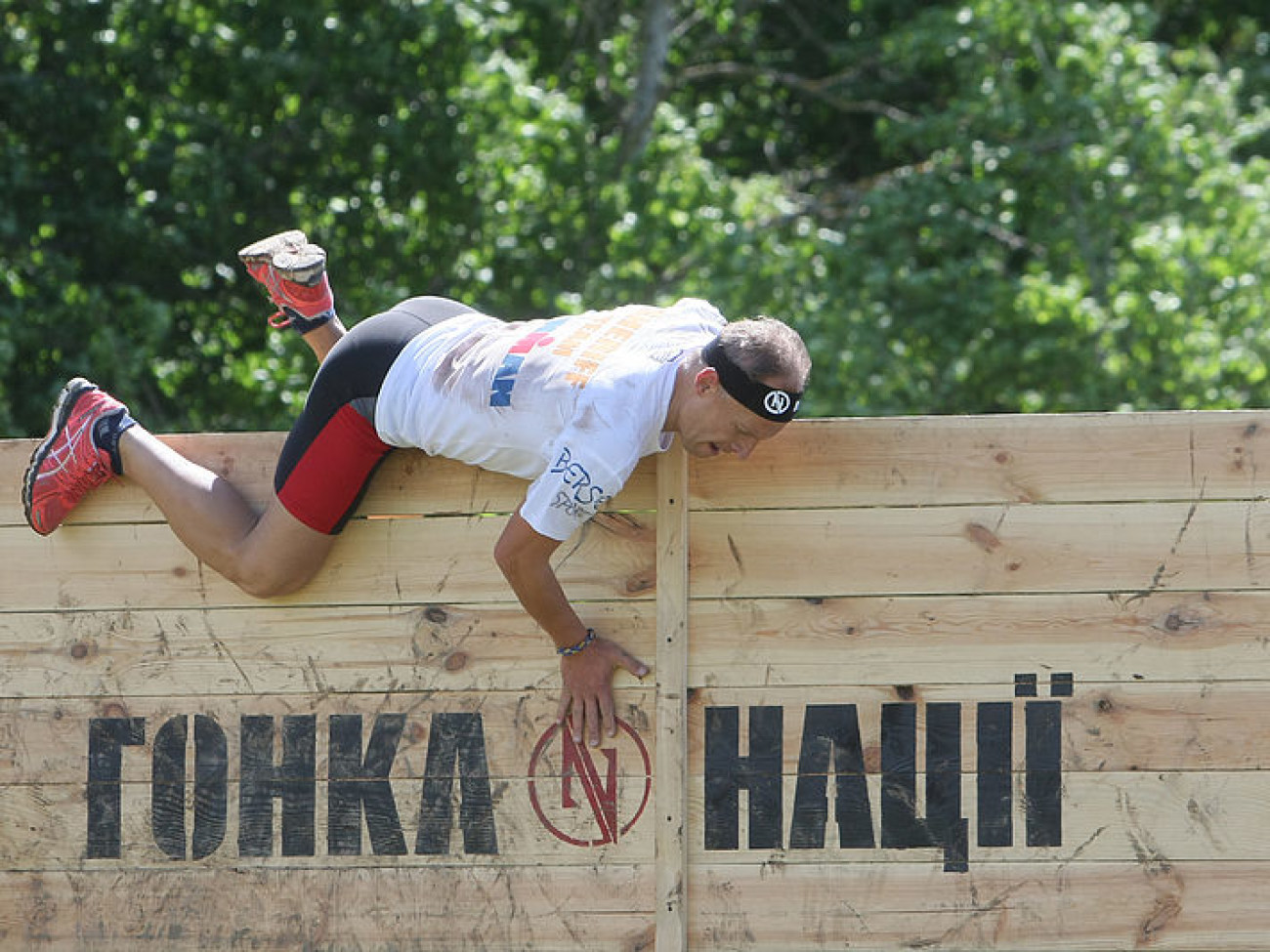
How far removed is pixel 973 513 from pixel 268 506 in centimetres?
170

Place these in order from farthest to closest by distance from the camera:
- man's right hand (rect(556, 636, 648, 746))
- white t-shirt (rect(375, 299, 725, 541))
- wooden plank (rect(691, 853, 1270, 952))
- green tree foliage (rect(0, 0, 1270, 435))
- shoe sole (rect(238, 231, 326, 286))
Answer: green tree foliage (rect(0, 0, 1270, 435))
shoe sole (rect(238, 231, 326, 286))
man's right hand (rect(556, 636, 648, 746))
wooden plank (rect(691, 853, 1270, 952))
white t-shirt (rect(375, 299, 725, 541))

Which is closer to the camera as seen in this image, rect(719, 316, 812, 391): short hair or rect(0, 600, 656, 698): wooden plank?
rect(719, 316, 812, 391): short hair

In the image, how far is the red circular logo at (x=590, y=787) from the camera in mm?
3691

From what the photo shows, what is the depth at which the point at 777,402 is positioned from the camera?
344 centimetres

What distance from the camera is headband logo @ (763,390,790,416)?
343 centimetres

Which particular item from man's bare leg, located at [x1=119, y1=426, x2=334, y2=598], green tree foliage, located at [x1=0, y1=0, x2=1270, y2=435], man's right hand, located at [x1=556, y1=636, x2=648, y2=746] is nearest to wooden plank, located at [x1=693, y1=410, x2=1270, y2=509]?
man's right hand, located at [x1=556, y1=636, x2=648, y2=746]

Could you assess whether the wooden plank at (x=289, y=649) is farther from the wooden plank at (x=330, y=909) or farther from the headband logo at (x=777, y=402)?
the headband logo at (x=777, y=402)

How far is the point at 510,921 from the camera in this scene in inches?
146

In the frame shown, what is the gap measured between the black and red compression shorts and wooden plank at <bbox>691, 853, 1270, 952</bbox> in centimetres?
123

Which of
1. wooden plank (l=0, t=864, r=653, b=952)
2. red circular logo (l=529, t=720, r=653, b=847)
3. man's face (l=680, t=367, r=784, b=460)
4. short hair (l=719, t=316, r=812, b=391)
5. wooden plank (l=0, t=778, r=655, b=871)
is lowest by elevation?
wooden plank (l=0, t=864, r=653, b=952)

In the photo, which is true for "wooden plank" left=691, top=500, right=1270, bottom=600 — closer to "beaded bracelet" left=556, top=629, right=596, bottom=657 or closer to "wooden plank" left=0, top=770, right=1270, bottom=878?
"beaded bracelet" left=556, top=629, right=596, bottom=657

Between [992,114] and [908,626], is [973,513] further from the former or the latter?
[992,114]

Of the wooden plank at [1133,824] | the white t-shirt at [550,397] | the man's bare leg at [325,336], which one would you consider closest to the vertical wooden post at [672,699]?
the white t-shirt at [550,397]

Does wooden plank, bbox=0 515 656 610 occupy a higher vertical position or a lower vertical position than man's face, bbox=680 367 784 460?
lower
